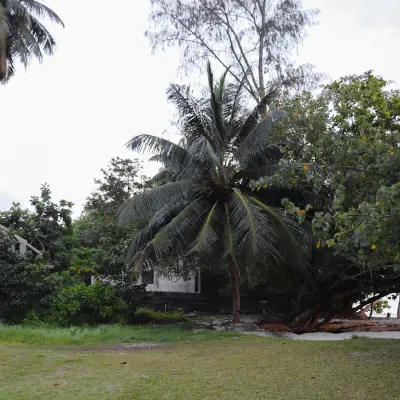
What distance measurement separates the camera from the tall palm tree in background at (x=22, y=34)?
1767 centimetres

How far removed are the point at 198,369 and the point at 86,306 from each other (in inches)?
315

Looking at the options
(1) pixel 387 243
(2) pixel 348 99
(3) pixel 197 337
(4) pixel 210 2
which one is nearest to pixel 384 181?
(1) pixel 387 243

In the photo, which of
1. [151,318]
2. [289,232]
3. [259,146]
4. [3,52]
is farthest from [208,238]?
[3,52]

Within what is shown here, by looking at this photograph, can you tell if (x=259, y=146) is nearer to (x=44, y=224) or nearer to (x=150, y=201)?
(x=150, y=201)

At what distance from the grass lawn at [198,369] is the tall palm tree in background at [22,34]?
35.7ft

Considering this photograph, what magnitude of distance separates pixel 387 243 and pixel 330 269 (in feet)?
25.4

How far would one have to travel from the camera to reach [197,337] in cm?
1251

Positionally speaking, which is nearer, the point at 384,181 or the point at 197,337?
the point at 384,181

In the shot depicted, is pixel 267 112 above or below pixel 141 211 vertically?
above

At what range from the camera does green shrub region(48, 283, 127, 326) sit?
14875mm


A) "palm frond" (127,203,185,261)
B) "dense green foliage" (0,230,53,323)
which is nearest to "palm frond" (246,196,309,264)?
"palm frond" (127,203,185,261)

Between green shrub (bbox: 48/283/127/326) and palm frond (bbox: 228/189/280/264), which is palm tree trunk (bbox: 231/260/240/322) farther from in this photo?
green shrub (bbox: 48/283/127/326)

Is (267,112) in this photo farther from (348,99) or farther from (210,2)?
(210,2)

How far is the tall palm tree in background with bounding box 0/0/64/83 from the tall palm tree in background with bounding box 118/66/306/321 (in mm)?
6902
